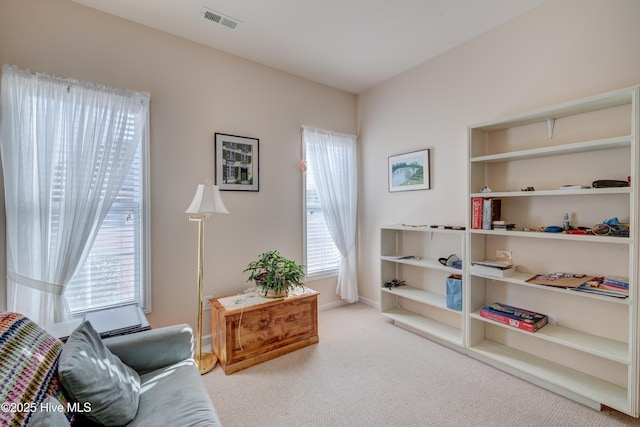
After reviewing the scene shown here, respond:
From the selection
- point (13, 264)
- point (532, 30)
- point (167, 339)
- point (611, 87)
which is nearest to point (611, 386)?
point (611, 87)

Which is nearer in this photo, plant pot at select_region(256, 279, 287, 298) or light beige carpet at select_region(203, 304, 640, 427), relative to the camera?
light beige carpet at select_region(203, 304, 640, 427)

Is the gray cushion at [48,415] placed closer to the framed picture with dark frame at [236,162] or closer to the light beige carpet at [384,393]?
the light beige carpet at [384,393]

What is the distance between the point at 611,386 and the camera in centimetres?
186

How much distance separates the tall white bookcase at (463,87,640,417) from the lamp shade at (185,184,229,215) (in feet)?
6.90

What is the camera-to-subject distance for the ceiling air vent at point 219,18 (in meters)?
2.25

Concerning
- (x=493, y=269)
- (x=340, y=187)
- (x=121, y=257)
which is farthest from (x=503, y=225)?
(x=121, y=257)

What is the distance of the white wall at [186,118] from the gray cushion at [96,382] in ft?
4.01

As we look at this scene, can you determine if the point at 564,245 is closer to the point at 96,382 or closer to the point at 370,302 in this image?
the point at 370,302

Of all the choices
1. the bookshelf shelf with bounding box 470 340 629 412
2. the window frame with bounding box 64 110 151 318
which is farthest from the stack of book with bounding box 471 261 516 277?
the window frame with bounding box 64 110 151 318

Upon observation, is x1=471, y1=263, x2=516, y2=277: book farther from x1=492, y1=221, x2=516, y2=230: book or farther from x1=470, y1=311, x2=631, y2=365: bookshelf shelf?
x1=470, y1=311, x2=631, y2=365: bookshelf shelf

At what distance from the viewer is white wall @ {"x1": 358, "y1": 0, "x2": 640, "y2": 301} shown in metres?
1.93

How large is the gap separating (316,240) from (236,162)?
137 centimetres

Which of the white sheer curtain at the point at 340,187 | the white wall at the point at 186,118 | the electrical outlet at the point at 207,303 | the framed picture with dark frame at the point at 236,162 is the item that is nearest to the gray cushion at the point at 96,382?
the white wall at the point at 186,118

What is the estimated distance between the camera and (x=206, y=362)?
2.37 metres
